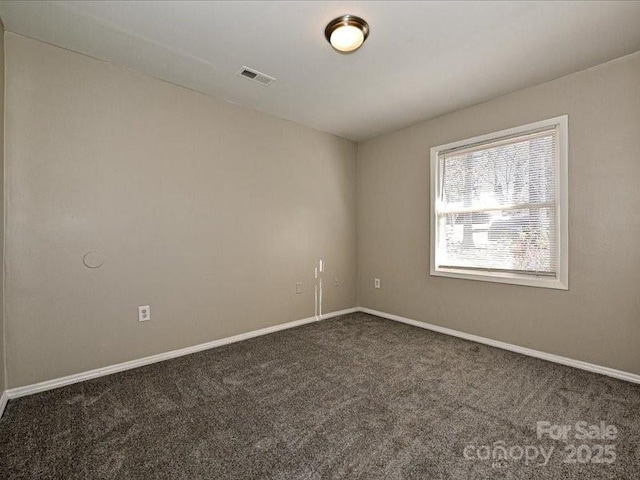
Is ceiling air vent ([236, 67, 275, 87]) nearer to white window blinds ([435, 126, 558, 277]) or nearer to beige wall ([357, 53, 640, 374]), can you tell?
beige wall ([357, 53, 640, 374])

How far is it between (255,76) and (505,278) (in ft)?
9.87

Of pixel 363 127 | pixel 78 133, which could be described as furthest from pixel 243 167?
pixel 363 127

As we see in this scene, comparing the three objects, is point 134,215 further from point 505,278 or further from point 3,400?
point 505,278

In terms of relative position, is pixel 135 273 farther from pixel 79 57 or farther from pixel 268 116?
pixel 268 116

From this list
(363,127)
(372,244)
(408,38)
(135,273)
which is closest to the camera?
(408,38)

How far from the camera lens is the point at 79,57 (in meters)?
2.28

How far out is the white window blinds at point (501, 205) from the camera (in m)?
2.66

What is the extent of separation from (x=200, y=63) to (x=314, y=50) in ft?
3.11

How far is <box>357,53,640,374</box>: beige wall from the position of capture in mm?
2264

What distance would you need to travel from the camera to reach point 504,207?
290 cm

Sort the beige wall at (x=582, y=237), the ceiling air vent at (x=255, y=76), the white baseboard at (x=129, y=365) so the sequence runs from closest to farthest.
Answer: the white baseboard at (x=129, y=365) < the beige wall at (x=582, y=237) < the ceiling air vent at (x=255, y=76)

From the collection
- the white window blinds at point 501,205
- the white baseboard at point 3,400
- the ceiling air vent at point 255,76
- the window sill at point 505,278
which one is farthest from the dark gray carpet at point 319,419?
the ceiling air vent at point 255,76

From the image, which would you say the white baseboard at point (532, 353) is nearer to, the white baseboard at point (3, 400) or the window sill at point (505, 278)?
the window sill at point (505, 278)

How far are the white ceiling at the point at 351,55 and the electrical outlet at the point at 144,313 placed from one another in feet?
6.71
